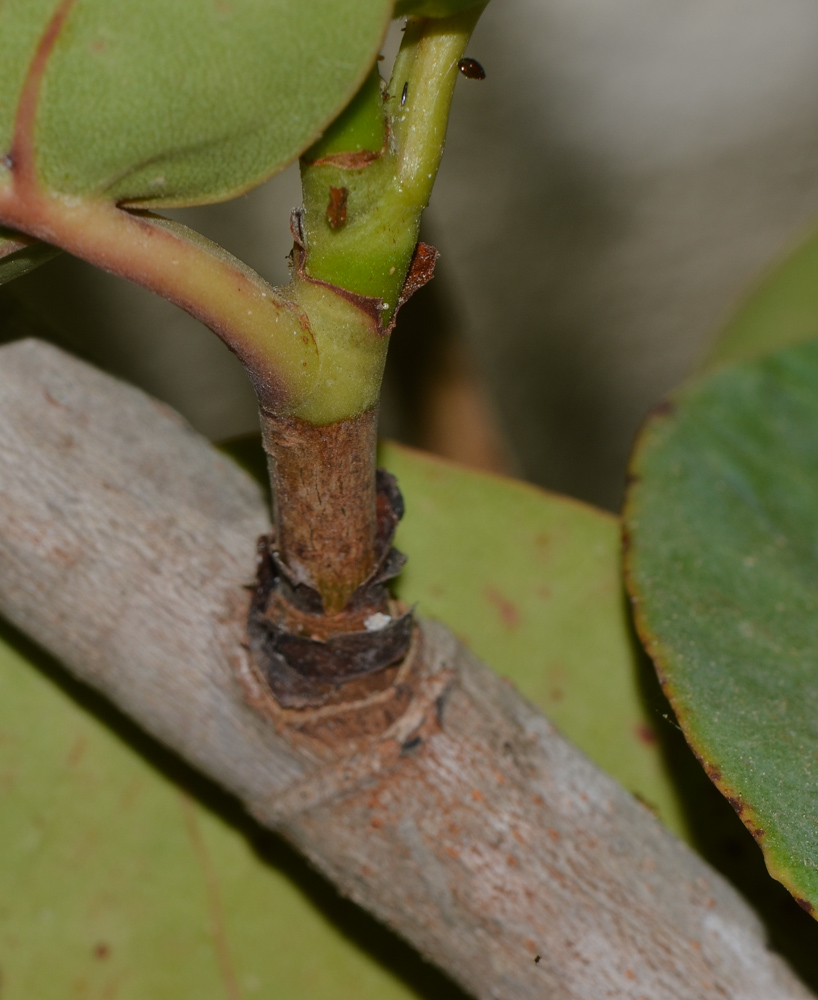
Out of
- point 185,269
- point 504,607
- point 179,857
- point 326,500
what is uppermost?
point 185,269

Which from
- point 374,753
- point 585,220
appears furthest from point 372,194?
point 585,220

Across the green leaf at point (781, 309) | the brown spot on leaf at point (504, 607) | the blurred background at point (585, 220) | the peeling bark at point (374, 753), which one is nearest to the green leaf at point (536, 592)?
the brown spot on leaf at point (504, 607)

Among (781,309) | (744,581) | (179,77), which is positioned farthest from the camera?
(781,309)

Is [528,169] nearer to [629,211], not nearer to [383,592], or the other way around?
[629,211]

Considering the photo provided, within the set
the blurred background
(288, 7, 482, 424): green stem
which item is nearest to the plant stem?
(288, 7, 482, 424): green stem

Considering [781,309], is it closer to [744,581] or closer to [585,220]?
[744,581]

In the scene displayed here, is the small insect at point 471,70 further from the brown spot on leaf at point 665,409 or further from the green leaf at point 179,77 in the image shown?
the brown spot on leaf at point 665,409

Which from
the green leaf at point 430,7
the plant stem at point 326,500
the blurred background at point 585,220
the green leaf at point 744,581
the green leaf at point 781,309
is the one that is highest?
the green leaf at point 430,7
